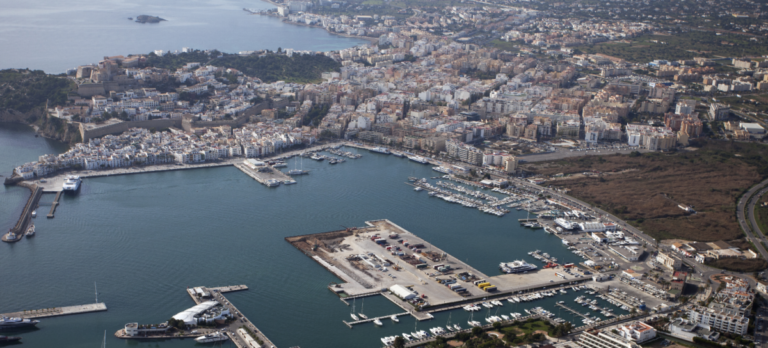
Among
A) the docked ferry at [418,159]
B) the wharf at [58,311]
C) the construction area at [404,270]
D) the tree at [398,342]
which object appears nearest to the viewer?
the tree at [398,342]

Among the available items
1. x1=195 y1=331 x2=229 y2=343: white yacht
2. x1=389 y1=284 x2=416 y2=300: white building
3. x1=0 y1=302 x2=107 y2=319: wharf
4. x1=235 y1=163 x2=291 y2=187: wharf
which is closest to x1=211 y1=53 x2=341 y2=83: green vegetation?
x1=235 y1=163 x2=291 y2=187: wharf

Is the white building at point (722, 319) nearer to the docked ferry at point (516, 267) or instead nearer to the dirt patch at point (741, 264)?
the dirt patch at point (741, 264)

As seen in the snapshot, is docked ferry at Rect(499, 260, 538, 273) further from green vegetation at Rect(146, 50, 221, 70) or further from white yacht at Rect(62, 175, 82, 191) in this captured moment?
green vegetation at Rect(146, 50, 221, 70)

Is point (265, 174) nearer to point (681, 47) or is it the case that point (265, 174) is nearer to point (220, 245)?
point (220, 245)

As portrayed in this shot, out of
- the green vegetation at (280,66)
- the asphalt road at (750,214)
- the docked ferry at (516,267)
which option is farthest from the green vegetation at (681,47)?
the docked ferry at (516,267)

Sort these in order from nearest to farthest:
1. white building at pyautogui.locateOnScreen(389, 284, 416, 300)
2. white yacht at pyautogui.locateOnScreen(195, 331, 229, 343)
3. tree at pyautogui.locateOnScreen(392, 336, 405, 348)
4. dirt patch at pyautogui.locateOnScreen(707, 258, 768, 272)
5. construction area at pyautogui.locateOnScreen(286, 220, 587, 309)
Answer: tree at pyautogui.locateOnScreen(392, 336, 405, 348)
white yacht at pyautogui.locateOnScreen(195, 331, 229, 343)
white building at pyautogui.locateOnScreen(389, 284, 416, 300)
construction area at pyautogui.locateOnScreen(286, 220, 587, 309)
dirt patch at pyautogui.locateOnScreen(707, 258, 768, 272)

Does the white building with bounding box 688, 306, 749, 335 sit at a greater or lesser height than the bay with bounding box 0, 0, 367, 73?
lesser

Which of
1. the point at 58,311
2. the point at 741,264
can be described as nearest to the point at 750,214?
the point at 741,264

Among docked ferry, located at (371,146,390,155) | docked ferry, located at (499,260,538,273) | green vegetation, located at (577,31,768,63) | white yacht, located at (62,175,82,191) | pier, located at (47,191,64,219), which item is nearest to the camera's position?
docked ferry, located at (499,260,538,273)
